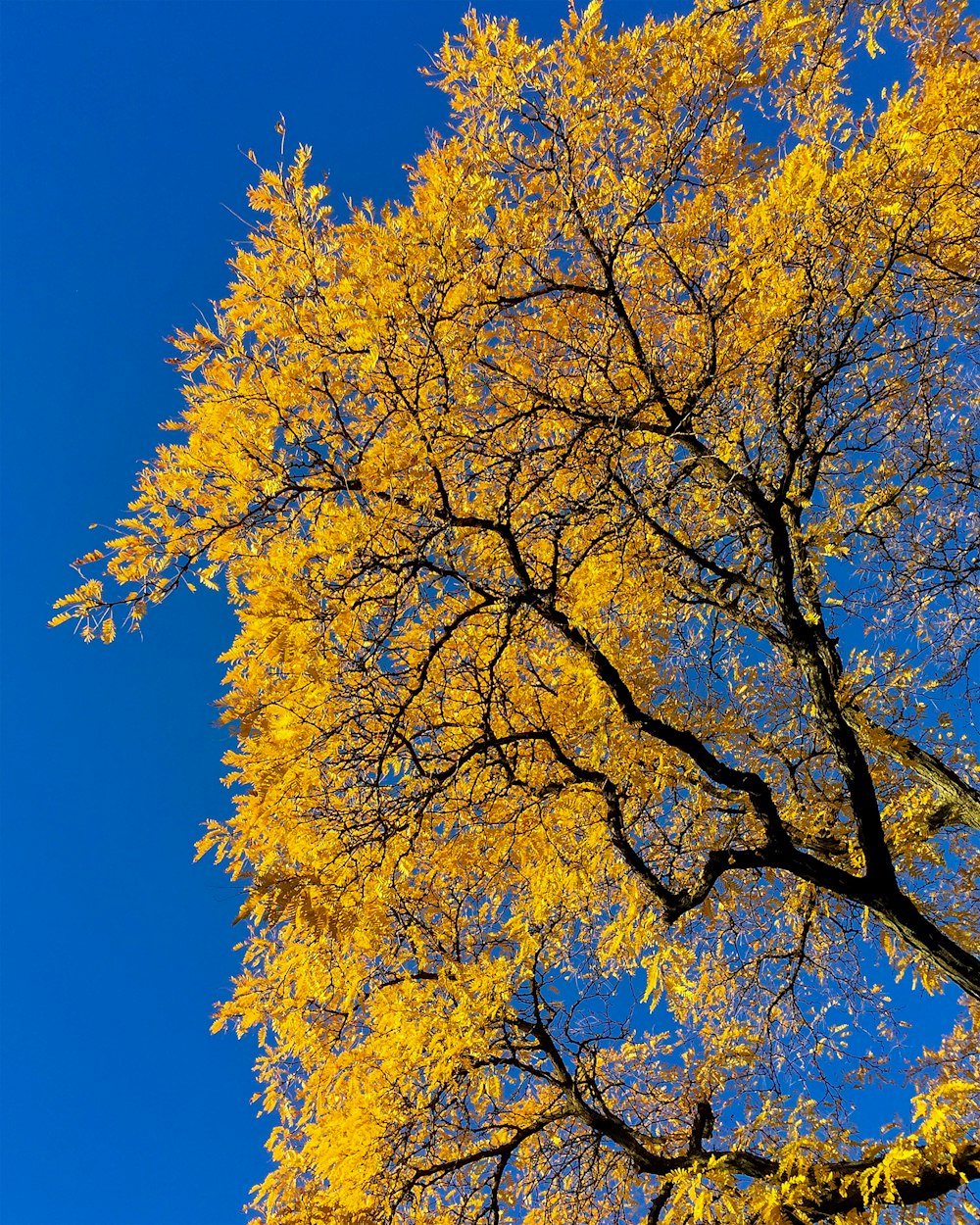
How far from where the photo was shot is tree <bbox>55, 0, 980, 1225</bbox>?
3662mm

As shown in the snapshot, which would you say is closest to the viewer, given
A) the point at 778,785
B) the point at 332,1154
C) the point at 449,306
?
the point at 449,306

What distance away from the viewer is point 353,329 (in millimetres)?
3514

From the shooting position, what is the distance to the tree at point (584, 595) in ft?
12.0

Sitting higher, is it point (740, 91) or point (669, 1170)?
point (740, 91)

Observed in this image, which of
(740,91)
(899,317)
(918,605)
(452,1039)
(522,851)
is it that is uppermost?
(740,91)

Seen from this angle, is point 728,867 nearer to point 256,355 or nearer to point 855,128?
point 256,355

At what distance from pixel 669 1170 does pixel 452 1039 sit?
1.79m

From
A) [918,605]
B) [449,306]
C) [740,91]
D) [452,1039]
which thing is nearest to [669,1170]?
[452,1039]

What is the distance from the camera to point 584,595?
14.9 feet

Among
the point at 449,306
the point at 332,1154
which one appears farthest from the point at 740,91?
the point at 332,1154

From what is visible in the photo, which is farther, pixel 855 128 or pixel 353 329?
pixel 855 128

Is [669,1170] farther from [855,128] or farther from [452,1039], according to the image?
[855,128]

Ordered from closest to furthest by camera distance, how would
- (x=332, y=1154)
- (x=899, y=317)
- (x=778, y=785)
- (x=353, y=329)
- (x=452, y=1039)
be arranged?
1. (x=353, y=329)
2. (x=452, y=1039)
3. (x=899, y=317)
4. (x=332, y=1154)
5. (x=778, y=785)

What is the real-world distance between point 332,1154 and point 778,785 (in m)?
4.02
